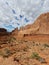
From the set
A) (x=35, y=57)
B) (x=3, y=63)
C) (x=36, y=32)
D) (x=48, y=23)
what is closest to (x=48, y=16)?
(x=48, y=23)

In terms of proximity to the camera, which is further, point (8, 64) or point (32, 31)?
point (32, 31)

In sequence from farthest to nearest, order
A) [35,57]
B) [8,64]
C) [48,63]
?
[35,57] → [48,63] → [8,64]

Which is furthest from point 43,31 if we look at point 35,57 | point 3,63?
point 3,63

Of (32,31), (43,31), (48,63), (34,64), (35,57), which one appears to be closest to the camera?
(34,64)

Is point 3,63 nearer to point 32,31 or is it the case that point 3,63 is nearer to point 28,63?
point 28,63

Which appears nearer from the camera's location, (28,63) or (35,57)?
(28,63)

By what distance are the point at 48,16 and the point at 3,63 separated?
39.2 meters

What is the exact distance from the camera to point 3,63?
422 inches

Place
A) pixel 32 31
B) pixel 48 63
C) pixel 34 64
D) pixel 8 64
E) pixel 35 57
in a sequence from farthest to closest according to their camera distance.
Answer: pixel 32 31 < pixel 35 57 < pixel 48 63 < pixel 34 64 < pixel 8 64

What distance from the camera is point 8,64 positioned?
10586mm

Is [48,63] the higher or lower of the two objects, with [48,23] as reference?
lower

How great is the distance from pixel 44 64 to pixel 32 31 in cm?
3912

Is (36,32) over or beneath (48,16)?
beneath

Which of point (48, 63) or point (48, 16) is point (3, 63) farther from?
point (48, 16)
